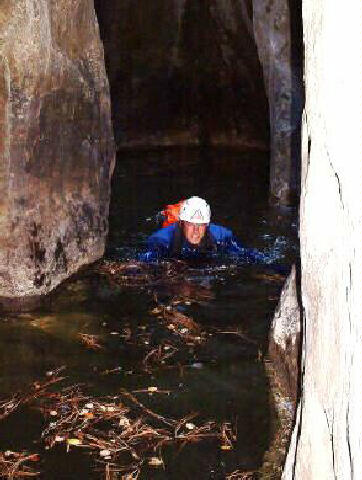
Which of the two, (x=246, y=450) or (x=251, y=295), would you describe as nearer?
(x=246, y=450)

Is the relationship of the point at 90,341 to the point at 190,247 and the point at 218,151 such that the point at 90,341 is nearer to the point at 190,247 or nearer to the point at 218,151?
the point at 190,247

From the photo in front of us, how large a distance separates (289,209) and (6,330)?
585 cm

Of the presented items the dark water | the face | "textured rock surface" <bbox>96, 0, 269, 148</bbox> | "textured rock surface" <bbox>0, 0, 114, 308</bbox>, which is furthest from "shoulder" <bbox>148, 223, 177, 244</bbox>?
"textured rock surface" <bbox>96, 0, 269, 148</bbox>

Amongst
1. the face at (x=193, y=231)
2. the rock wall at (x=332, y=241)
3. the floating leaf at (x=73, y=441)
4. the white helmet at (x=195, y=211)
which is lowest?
the floating leaf at (x=73, y=441)

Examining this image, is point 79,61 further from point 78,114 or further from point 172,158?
point 172,158

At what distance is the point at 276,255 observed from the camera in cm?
899

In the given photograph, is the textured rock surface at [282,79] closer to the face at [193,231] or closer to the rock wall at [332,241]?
the face at [193,231]

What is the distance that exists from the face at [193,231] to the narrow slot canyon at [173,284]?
0.11 ft

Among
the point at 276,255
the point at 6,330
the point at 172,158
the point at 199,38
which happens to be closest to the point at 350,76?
the point at 6,330

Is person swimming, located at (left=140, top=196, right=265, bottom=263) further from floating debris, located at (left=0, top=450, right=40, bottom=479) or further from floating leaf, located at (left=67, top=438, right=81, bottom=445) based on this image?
floating debris, located at (left=0, top=450, right=40, bottom=479)

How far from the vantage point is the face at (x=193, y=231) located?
27.6ft

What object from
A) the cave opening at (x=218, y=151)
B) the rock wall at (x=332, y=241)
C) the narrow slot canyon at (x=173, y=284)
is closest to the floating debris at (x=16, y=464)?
the narrow slot canyon at (x=173, y=284)

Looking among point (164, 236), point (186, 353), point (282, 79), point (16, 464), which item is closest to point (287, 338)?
point (186, 353)

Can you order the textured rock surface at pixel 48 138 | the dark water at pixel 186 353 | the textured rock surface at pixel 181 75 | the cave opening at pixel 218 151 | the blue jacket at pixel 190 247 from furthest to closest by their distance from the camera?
the textured rock surface at pixel 181 75 < the blue jacket at pixel 190 247 < the textured rock surface at pixel 48 138 < the cave opening at pixel 218 151 < the dark water at pixel 186 353
